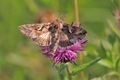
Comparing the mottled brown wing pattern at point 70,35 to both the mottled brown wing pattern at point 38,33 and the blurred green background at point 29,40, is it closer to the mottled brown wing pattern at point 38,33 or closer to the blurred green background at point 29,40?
the mottled brown wing pattern at point 38,33

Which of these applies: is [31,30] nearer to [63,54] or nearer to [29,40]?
[63,54]

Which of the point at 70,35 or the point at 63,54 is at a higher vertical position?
the point at 70,35

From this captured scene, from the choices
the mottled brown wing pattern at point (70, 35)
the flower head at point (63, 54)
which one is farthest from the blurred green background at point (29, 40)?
the mottled brown wing pattern at point (70, 35)

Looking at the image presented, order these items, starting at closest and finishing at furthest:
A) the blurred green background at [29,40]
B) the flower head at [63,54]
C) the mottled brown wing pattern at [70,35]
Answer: the mottled brown wing pattern at [70,35] → the flower head at [63,54] → the blurred green background at [29,40]

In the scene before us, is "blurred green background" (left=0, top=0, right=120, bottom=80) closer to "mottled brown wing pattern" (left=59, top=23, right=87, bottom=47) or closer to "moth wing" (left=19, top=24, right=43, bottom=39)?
"moth wing" (left=19, top=24, right=43, bottom=39)

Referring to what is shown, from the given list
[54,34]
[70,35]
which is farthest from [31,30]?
[70,35]

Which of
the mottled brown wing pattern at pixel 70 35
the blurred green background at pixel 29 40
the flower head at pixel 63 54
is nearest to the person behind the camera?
the mottled brown wing pattern at pixel 70 35

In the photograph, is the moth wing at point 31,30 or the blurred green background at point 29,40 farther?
the blurred green background at point 29,40
